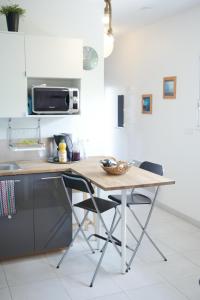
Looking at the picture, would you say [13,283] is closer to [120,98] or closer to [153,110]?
[153,110]

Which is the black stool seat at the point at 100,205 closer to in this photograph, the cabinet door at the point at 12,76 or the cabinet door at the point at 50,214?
the cabinet door at the point at 50,214

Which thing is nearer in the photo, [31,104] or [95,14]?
[31,104]

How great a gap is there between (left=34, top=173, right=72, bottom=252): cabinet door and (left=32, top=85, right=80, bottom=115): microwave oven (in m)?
0.66

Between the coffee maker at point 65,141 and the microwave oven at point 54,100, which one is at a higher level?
the microwave oven at point 54,100

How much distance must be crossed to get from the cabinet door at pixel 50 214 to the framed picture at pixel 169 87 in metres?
2.04

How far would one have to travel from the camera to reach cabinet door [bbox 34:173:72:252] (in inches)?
129

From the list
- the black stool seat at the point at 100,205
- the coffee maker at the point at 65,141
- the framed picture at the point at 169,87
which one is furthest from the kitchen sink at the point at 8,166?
the framed picture at the point at 169,87

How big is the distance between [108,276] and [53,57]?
6.84 ft

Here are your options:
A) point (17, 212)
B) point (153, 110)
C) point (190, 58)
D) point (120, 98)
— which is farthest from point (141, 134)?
point (17, 212)

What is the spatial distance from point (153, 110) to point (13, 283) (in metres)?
3.02

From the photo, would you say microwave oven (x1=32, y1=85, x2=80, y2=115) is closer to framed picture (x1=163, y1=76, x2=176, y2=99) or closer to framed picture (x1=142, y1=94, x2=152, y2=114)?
framed picture (x1=163, y1=76, x2=176, y2=99)

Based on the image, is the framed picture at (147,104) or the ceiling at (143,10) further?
the framed picture at (147,104)

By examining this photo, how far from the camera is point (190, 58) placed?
4.18 meters

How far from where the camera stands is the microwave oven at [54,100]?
11.2 ft
